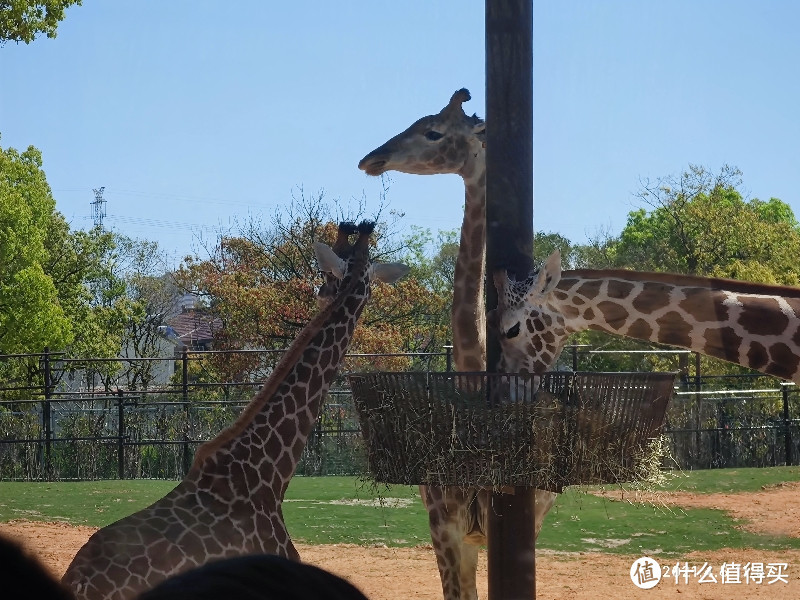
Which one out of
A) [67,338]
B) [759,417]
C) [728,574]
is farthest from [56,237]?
[728,574]

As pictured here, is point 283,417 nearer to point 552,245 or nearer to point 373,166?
point 373,166

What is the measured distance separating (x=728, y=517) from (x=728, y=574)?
10.2 feet

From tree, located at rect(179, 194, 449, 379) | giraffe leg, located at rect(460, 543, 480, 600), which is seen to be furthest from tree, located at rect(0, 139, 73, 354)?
giraffe leg, located at rect(460, 543, 480, 600)

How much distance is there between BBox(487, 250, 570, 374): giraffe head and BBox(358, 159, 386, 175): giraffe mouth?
4.73 ft

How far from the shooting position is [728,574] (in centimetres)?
821

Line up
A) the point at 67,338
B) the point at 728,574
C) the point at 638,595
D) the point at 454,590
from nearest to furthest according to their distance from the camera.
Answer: the point at 454,590 < the point at 638,595 < the point at 728,574 < the point at 67,338

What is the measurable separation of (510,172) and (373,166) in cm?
188

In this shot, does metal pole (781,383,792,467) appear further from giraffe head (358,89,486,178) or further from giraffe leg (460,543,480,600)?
giraffe leg (460,543,480,600)

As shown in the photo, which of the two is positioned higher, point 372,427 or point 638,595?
point 372,427

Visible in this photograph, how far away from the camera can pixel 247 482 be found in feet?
14.0

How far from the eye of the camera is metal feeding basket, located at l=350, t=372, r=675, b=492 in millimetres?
3236

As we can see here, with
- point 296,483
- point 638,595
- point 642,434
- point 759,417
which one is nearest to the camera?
point 642,434

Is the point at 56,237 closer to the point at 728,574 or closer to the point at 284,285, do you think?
the point at 284,285

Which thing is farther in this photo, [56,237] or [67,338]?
[56,237]
